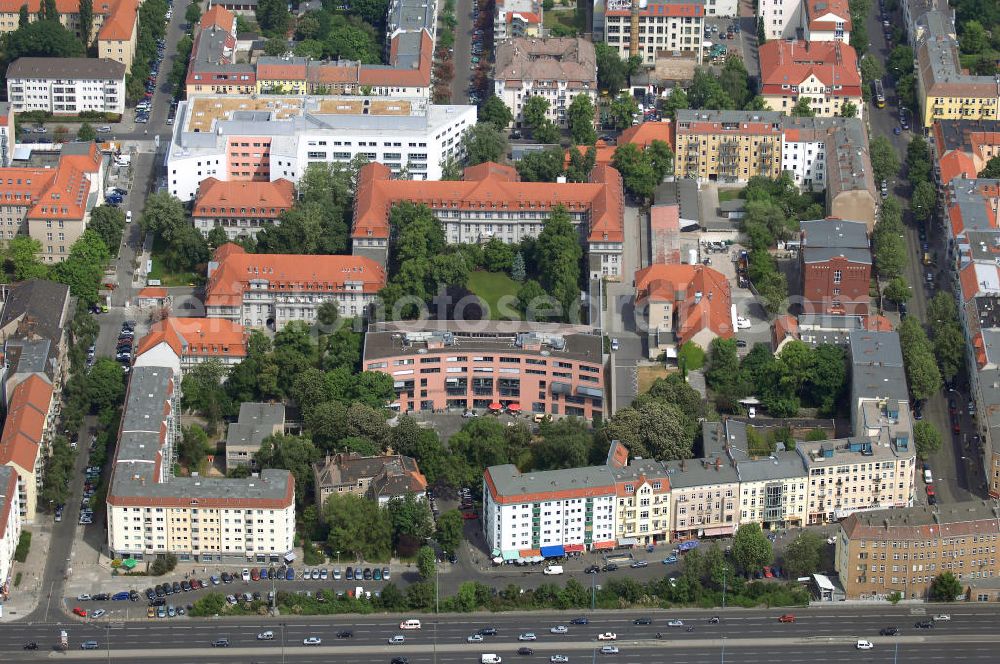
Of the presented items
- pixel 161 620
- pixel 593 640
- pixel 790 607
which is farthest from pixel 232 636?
pixel 790 607

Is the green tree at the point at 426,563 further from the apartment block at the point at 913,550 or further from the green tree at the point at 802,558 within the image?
the apartment block at the point at 913,550

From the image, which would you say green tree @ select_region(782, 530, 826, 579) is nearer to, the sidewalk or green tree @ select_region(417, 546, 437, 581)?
green tree @ select_region(417, 546, 437, 581)

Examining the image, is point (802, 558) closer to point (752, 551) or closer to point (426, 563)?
point (752, 551)

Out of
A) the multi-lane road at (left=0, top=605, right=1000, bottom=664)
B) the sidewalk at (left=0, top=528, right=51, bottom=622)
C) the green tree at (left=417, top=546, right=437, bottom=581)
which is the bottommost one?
the multi-lane road at (left=0, top=605, right=1000, bottom=664)

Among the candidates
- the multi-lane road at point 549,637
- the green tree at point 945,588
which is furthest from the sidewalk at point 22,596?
the green tree at point 945,588

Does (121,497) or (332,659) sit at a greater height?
(121,497)

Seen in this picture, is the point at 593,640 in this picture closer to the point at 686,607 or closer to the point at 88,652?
the point at 686,607

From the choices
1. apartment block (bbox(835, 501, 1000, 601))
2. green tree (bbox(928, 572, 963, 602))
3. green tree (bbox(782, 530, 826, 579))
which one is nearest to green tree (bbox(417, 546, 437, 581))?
green tree (bbox(782, 530, 826, 579))
